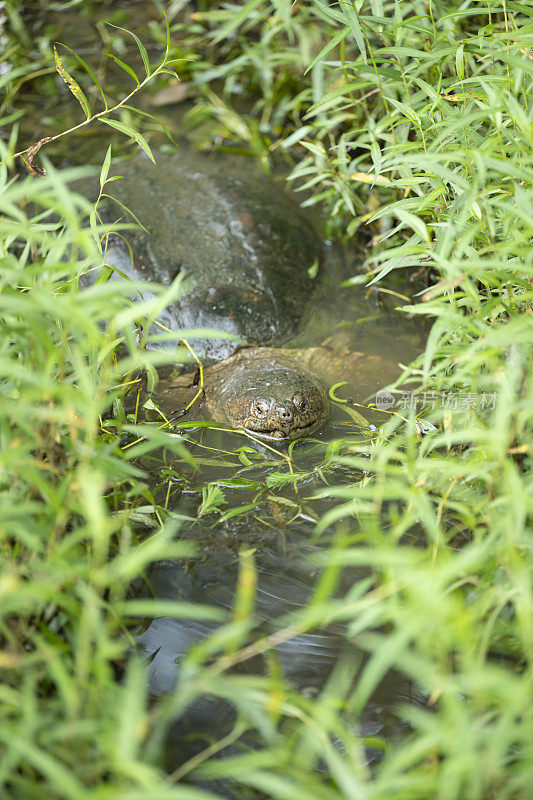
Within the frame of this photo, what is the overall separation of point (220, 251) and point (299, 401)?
1185mm

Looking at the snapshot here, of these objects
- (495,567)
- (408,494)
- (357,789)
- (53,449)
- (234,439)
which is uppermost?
(53,449)

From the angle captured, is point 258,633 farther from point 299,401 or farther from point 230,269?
point 230,269

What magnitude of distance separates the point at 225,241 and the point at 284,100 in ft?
4.87

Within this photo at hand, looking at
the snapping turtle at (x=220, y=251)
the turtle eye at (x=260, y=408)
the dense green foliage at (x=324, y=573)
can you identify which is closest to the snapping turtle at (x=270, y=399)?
the turtle eye at (x=260, y=408)

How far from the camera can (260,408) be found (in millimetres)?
3041

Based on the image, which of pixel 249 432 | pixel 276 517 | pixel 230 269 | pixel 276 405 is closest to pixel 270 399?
pixel 276 405

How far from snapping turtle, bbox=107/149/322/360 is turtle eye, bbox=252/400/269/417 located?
0.67 meters

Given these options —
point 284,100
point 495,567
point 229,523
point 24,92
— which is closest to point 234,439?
point 229,523

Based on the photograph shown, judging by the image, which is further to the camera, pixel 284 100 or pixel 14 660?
pixel 284 100

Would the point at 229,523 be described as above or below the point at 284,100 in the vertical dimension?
below

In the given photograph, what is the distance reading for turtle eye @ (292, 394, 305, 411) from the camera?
3006 mm

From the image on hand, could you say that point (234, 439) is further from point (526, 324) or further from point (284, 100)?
point (284, 100)

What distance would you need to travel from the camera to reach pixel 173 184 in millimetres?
4062

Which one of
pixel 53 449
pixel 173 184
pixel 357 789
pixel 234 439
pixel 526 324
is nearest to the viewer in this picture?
pixel 357 789
